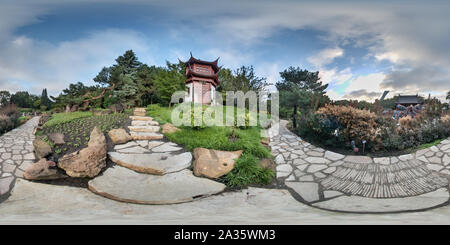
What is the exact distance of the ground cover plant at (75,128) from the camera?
3.37m

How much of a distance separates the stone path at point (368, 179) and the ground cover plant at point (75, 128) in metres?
3.85

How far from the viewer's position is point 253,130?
4.89 meters

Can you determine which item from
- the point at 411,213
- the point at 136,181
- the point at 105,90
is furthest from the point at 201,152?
the point at 105,90

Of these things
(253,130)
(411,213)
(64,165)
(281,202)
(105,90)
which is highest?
(105,90)

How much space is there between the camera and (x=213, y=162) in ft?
10.6

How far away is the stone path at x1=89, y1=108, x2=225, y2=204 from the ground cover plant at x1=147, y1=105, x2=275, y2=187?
0.75 feet

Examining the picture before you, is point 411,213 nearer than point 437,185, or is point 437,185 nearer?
point 411,213

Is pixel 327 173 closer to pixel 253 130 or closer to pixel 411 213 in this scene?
pixel 411 213

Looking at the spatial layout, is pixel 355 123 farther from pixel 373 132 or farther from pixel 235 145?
pixel 235 145

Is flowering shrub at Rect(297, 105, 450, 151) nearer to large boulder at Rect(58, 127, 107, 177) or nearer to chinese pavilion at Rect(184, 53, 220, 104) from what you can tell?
large boulder at Rect(58, 127, 107, 177)

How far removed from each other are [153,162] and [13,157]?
7.82ft

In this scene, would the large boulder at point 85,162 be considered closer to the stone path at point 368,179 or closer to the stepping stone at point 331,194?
the stone path at point 368,179

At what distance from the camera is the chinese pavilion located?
10031mm

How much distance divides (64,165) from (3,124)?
141 inches
